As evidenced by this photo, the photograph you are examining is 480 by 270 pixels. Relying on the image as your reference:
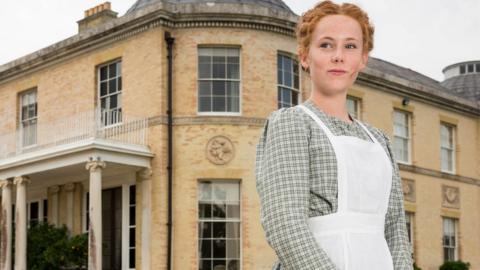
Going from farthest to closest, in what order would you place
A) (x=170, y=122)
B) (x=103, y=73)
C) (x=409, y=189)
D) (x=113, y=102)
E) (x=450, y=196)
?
(x=450, y=196), (x=409, y=189), (x=103, y=73), (x=113, y=102), (x=170, y=122)

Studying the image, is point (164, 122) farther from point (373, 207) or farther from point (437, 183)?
point (373, 207)

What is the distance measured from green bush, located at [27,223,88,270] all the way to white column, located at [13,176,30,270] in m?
0.54

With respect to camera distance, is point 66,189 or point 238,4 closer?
point 238,4

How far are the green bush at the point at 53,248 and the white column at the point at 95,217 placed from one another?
1.28 meters

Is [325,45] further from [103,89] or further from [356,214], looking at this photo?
[103,89]

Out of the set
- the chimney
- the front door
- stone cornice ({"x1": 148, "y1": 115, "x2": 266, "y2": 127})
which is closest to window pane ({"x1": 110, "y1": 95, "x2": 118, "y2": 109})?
stone cornice ({"x1": 148, "y1": 115, "x2": 266, "y2": 127})

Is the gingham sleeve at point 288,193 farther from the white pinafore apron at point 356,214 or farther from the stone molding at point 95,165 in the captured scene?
the stone molding at point 95,165

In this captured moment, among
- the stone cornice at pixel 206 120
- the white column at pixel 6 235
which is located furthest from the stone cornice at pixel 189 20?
the white column at pixel 6 235

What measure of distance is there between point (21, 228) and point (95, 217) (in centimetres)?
287

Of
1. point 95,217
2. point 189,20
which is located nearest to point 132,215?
point 95,217

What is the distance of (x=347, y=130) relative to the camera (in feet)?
8.97

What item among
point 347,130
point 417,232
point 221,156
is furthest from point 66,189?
point 347,130

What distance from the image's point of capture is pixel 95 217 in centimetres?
1919

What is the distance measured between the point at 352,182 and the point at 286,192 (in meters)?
0.23
